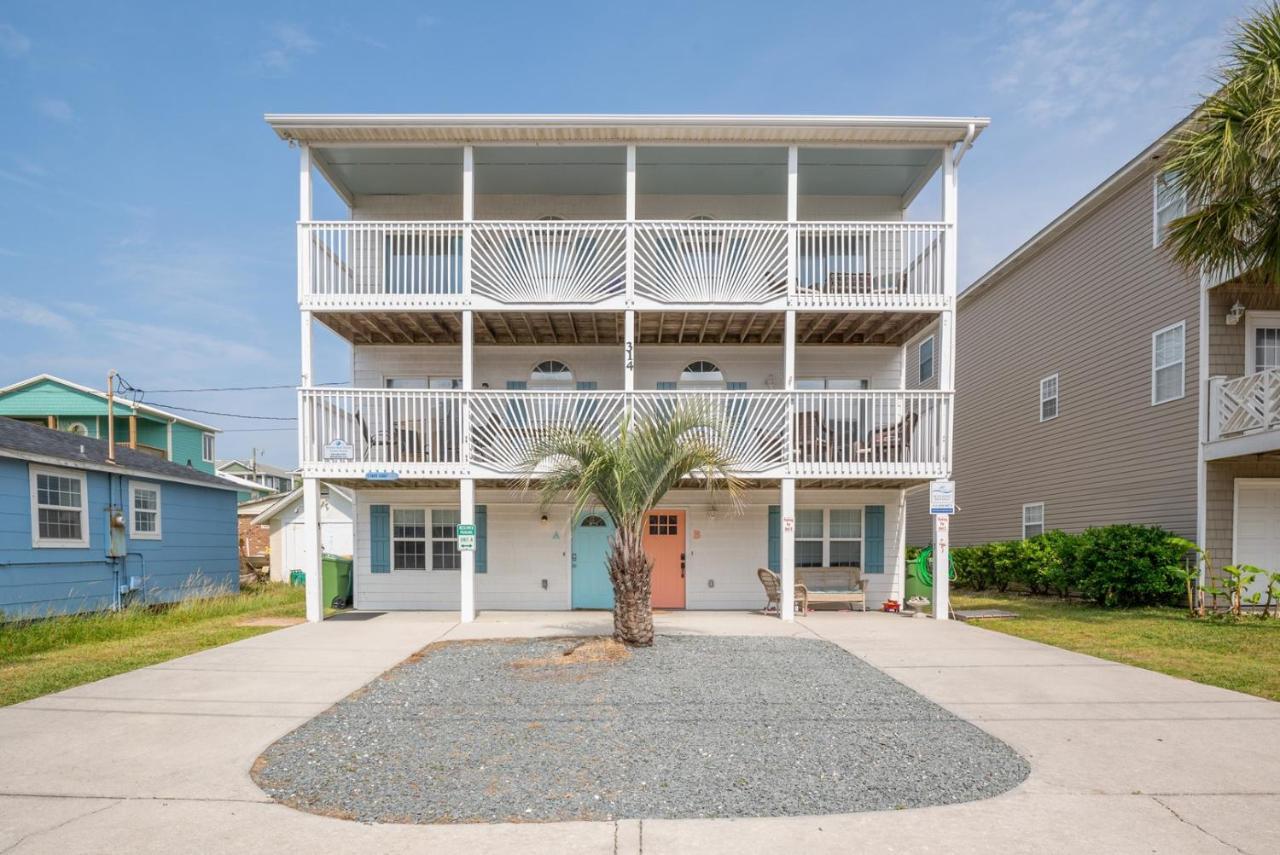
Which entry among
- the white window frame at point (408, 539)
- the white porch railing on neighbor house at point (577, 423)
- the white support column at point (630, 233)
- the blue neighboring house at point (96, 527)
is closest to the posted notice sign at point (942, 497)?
the white porch railing on neighbor house at point (577, 423)

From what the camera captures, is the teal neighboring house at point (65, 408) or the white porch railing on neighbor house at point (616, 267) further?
the teal neighboring house at point (65, 408)

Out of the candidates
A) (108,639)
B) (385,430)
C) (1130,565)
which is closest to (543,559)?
(385,430)

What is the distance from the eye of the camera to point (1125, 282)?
15367 millimetres

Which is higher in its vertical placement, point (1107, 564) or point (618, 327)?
point (618, 327)

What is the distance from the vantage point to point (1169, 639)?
34.2ft

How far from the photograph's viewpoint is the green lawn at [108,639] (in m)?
8.23

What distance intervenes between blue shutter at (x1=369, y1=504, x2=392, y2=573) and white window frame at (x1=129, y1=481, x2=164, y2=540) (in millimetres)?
5413

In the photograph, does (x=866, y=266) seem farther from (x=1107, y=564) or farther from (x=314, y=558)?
(x=314, y=558)

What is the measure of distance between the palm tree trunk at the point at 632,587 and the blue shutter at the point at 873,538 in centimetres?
640

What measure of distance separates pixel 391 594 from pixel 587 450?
6940 millimetres

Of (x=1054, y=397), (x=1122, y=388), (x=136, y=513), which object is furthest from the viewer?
(x=1054, y=397)

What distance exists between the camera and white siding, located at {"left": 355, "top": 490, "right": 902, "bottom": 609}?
561 inches

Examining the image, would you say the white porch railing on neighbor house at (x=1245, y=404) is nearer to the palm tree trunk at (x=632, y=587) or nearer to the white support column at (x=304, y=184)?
the palm tree trunk at (x=632, y=587)

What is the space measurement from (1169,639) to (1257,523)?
4.77m
